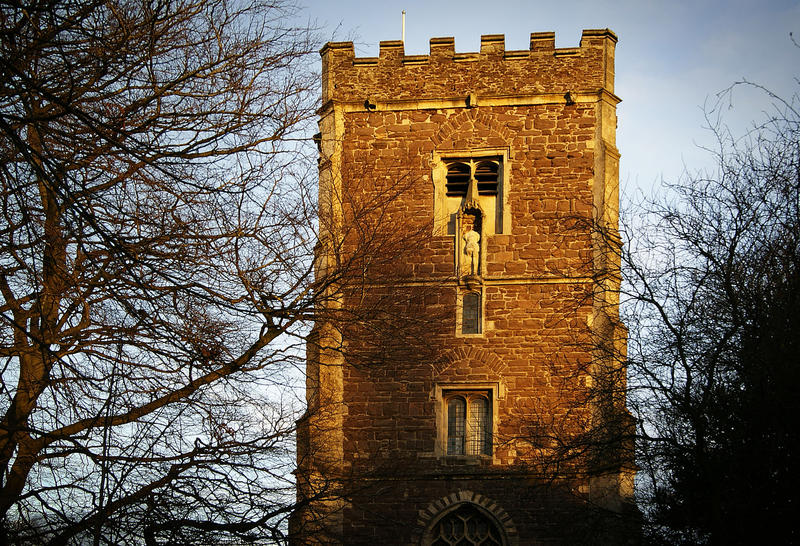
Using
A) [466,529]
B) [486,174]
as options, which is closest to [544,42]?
[486,174]

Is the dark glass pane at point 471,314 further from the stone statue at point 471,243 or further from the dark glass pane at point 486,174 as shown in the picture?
the dark glass pane at point 486,174

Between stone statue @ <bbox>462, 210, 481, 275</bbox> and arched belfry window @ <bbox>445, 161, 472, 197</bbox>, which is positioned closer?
stone statue @ <bbox>462, 210, 481, 275</bbox>

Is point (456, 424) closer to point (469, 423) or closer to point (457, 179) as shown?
point (469, 423)

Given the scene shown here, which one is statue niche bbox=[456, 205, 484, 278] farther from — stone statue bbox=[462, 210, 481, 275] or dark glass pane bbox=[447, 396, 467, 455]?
dark glass pane bbox=[447, 396, 467, 455]

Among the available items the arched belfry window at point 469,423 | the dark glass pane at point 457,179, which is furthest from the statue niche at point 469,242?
the arched belfry window at point 469,423

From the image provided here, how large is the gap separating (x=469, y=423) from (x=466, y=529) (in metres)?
1.40

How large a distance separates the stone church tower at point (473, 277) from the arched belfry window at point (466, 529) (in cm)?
2

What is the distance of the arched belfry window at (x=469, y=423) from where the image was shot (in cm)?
1551

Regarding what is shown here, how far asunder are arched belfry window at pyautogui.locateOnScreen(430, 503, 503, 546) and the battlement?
19.1 feet

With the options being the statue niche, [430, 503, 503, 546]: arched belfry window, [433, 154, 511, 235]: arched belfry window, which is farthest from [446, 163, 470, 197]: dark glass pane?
[430, 503, 503, 546]: arched belfry window

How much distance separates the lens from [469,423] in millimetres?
15672

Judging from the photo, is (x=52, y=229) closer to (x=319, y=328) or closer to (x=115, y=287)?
(x=115, y=287)

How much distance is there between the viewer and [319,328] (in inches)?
420

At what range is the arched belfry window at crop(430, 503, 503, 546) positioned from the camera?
15.1 meters
